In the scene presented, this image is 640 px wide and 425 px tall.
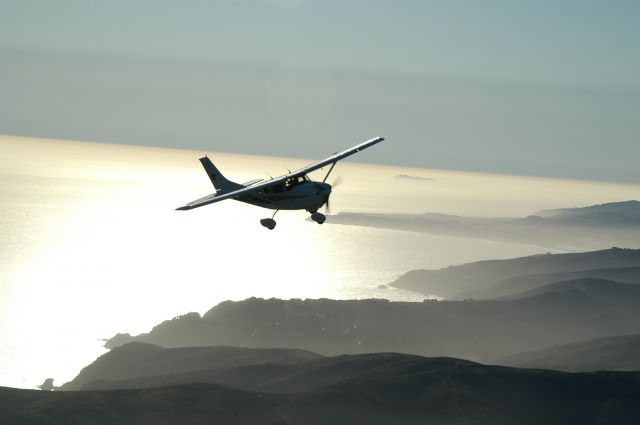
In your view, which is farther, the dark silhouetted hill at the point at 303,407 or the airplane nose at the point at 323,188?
the dark silhouetted hill at the point at 303,407

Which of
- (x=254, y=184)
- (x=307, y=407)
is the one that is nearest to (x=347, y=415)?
(x=307, y=407)

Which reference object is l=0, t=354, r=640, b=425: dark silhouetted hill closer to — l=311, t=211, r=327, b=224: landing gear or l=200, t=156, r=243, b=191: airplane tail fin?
l=200, t=156, r=243, b=191: airplane tail fin

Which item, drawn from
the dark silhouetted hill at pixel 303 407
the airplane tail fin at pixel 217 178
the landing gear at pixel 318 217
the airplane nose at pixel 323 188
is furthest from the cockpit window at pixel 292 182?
the dark silhouetted hill at pixel 303 407

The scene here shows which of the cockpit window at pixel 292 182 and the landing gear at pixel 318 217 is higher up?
the cockpit window at pixel 292 182

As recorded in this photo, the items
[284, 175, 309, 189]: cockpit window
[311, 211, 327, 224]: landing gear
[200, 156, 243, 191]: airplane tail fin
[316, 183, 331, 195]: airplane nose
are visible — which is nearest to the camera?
[311, 211, 327, 224]: landing gear

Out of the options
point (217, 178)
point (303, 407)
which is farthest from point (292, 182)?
point (303, 407)

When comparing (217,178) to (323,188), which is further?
(217,178)

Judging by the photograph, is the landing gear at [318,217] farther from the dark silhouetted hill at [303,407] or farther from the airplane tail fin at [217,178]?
the dark silhouetted hill at [303,407]

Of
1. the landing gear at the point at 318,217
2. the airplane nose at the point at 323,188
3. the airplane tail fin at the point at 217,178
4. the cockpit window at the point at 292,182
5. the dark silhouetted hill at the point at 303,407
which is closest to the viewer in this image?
the landing gear at the point at 318,217

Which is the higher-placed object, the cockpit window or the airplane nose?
the cockpit window

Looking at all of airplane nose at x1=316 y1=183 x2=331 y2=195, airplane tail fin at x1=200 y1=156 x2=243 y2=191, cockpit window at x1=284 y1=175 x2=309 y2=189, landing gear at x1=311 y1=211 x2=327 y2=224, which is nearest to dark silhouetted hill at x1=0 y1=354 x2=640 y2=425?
airplane tail fin at x1=200 y1=156 x2=243 y2=191

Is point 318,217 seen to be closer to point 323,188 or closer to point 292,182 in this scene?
point 323,188

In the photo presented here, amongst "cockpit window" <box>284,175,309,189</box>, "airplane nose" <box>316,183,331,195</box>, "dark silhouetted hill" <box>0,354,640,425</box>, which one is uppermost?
"cockpit window" <box>284,175,309,189</box>
